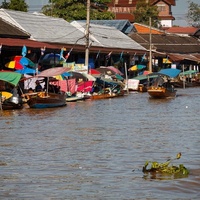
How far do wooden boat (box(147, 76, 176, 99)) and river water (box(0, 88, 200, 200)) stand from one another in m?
7.56

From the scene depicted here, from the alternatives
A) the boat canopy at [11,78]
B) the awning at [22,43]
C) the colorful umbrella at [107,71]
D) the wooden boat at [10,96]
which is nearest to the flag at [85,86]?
the awning at [22,43]

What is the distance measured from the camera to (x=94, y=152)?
53.5 ft

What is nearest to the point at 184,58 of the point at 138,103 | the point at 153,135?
the point at 138,103

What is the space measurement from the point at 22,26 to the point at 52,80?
34.0 ft

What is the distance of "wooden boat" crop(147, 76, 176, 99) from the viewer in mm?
37562

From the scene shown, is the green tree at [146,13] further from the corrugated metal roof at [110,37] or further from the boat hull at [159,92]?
the boat hull at [159,92]

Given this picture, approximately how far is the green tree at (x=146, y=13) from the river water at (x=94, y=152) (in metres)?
56.2

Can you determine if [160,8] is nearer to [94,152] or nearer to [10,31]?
[10,31]

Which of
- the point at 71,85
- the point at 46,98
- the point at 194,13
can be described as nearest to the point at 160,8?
the point at 194,13

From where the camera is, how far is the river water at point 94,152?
11.8 metres

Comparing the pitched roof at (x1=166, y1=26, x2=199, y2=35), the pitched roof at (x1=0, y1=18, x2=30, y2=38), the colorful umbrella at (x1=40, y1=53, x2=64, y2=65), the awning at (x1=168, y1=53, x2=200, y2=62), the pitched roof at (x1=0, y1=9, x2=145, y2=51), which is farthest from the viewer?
the pitched roof at (x1=166, y1=26, x2=199, y2=35)

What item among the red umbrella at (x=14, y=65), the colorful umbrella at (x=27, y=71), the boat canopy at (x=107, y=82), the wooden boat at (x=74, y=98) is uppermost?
the red umbrella at (x=14, y=65)

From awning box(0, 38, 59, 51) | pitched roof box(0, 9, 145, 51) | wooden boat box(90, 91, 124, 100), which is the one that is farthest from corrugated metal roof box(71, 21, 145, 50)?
wooden boat box(90, 91, 124, 100)

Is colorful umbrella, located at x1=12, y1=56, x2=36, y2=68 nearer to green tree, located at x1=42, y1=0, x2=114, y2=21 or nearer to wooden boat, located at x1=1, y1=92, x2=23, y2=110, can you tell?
wooden boat, located at x1=1, y1=92, x2=23, y2=110
